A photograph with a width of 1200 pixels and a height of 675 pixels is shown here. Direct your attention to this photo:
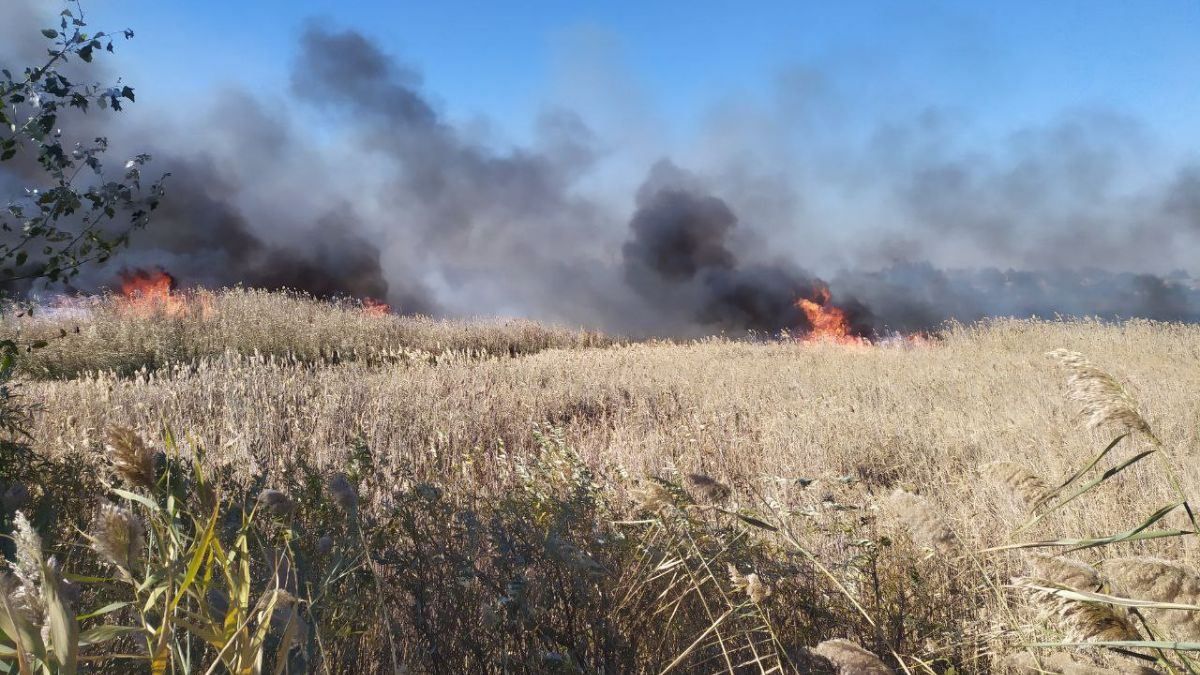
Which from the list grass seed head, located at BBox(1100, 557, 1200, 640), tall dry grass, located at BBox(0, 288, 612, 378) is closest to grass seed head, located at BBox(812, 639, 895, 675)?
grass seed head, located at BBox(1100, 557, 1200, 640)

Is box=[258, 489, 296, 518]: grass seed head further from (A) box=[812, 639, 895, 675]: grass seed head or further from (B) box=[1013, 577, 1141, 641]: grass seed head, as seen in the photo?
(B) box=[1013, 577, 1141, 641]: grass seed head

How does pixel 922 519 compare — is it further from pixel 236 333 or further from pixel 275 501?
pixel 236 333

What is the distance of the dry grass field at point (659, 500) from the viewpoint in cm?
165

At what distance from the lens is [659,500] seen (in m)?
1.75

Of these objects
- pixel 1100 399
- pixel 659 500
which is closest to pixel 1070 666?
pixel 1100 399

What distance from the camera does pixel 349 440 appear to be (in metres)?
5.39

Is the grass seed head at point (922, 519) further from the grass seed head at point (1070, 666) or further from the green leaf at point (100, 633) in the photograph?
the green leaf at point (100, 633)

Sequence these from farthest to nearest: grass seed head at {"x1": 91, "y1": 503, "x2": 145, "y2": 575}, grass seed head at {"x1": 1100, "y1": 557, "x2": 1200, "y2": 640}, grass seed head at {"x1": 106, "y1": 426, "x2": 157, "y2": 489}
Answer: grass seed head at {"x1": 1100, "y1": 557, "x2": 1200, "y2": 640}
grass seed head at {"x1": 106, "y1": 426, "x2": 157, "y2": 489}
grass seed head at {"x1": 91, "y1": 503, "x2": 145, "y2": 575}

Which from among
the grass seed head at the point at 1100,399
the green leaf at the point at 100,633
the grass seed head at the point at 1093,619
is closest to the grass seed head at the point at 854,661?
the grass seed head at the point at 1093,619

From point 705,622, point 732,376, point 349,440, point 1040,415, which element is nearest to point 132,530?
point 705,622

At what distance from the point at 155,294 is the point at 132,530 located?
596 inches

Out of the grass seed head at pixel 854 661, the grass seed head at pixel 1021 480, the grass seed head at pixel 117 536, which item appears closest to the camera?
the grass seed head at pixel 117 536

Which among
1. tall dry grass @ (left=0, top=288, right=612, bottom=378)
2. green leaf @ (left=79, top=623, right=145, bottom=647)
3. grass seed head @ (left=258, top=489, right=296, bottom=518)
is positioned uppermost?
tall dry grass @ (left=0, top=288, right=612, bottom=378)

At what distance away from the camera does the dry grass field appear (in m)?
1.65
